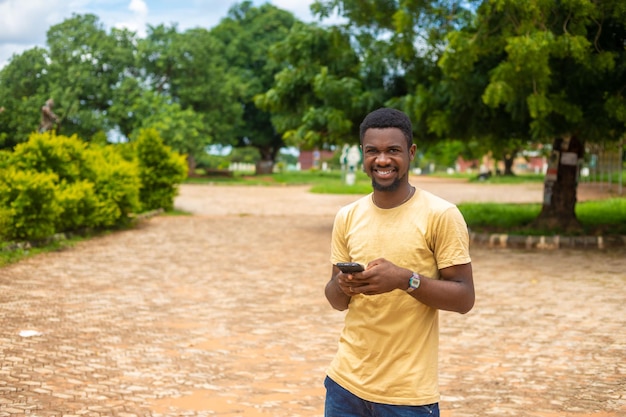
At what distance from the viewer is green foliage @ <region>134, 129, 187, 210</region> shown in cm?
2209

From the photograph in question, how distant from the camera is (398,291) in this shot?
2.71 m

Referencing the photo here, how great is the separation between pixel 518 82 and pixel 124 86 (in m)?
34.4

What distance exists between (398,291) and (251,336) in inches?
191

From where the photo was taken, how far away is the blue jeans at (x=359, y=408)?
2.69m

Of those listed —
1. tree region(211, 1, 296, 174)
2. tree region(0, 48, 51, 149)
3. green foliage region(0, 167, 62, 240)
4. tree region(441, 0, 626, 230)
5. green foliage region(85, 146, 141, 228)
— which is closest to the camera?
tree region(441, 0, 626, 230)

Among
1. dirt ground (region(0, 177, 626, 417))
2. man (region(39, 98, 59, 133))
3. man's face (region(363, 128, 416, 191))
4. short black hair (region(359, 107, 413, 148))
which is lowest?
dirt ground (region(0, 177, 626, 417))

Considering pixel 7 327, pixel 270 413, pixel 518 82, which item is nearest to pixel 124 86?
pixel 518 82

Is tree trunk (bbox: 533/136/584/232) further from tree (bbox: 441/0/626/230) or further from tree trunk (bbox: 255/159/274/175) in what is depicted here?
tree trunk (bbox: 255/159/274/175)

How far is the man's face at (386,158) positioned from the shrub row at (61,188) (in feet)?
37.4

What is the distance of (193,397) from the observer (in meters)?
5.43

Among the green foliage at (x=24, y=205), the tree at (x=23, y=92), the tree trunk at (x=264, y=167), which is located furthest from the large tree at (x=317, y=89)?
the tree trunk at (x=264, y=167)

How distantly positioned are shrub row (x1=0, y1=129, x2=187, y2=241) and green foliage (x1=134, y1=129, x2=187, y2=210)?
0.87ft

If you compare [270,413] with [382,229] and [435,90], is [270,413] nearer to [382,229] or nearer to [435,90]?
[382,229]

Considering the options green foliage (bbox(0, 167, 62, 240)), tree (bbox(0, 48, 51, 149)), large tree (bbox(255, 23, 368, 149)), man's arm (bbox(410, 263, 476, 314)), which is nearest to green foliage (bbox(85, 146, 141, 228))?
green foliage (bbox(0, 167, 62, 240))
